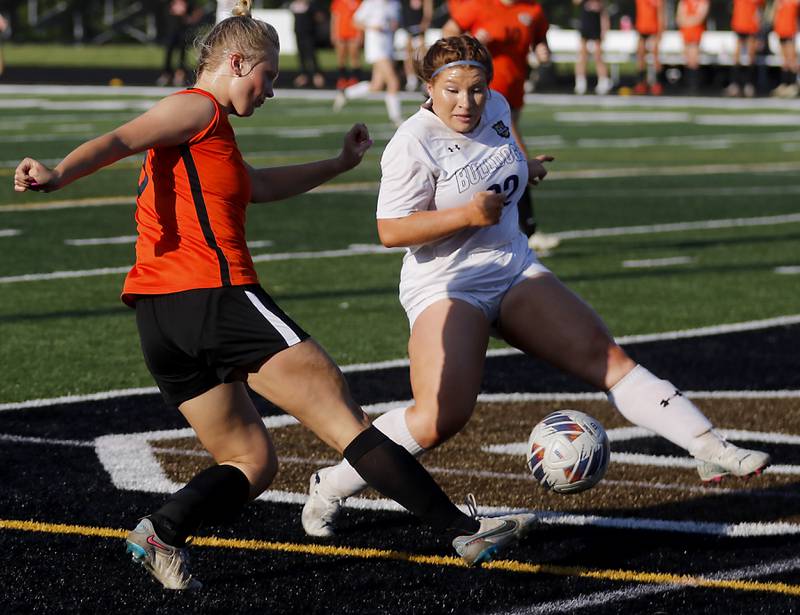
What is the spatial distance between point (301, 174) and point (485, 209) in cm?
68

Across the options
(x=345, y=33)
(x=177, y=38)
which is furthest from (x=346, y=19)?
(x=177, y=38)

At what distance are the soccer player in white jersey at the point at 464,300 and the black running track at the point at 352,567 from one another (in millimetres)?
287

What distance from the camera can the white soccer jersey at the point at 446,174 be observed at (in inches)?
239

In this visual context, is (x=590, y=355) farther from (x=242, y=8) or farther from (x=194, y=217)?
(x=242, y=8)

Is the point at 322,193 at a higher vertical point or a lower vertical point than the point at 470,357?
lower

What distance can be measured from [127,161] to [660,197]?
7.00 metres

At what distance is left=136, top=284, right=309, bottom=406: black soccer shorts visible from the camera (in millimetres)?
5156

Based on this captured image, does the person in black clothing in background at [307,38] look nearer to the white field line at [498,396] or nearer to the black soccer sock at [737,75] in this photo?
the black soccer sock at [737,75]

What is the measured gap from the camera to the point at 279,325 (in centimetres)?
517

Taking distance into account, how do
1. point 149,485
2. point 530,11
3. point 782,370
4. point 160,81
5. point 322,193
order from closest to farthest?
1. point 149,485
2. point 782,370
3. point 530,11
4. point 322,193
5. point 160,81

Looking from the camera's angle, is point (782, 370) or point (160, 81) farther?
point (160, 81)

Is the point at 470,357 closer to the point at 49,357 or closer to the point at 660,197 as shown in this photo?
the point at 49,357

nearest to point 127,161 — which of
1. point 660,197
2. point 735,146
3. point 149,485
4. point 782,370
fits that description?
point 660,197

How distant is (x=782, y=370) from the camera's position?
9.38m
